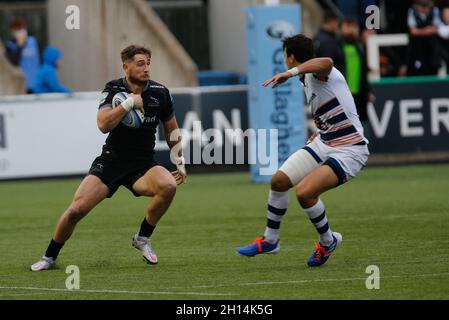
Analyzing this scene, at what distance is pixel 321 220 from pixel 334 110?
1.01 metres

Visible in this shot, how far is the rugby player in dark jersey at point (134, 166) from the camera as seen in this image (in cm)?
1231

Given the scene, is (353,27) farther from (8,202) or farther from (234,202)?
(8,202)

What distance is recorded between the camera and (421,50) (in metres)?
26.2

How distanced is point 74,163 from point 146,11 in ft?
14.6

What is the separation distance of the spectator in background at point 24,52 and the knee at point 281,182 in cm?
1436

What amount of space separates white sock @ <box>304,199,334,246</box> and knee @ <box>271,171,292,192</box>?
282 millimetres

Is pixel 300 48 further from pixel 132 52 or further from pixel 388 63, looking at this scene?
pixel 388 63

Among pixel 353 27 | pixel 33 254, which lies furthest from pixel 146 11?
pixel 33 254

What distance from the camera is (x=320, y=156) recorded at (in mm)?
12305

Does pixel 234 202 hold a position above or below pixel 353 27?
below
